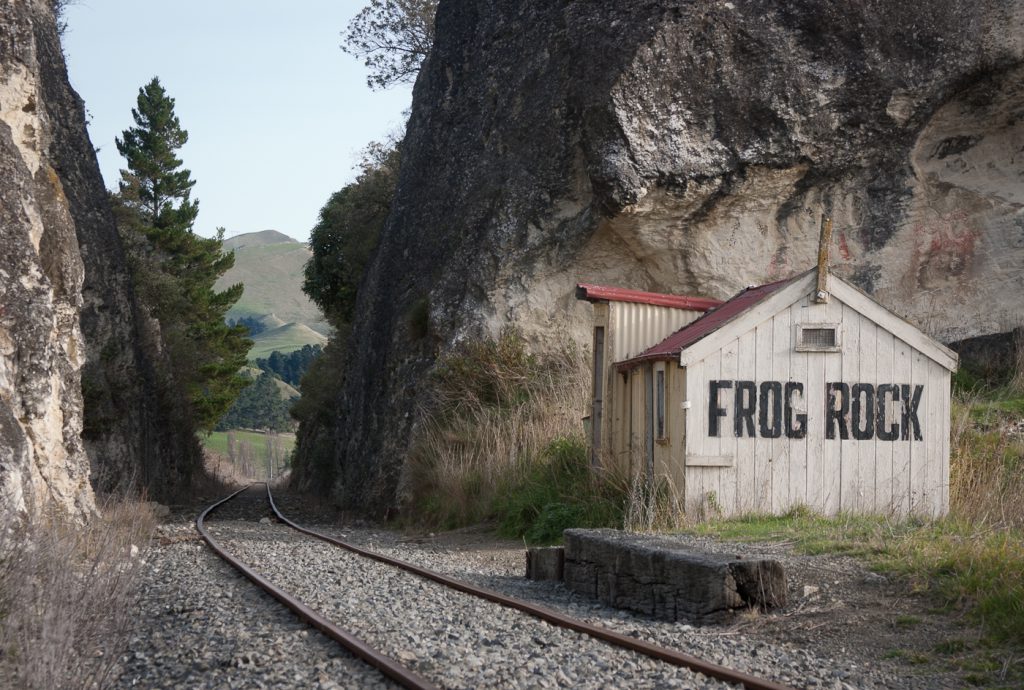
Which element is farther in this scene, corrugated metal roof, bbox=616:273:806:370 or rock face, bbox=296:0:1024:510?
rock face, bbox=296:0:1024:510

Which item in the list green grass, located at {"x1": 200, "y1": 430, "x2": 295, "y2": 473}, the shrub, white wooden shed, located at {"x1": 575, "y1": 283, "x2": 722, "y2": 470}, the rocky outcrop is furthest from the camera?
green grass, located at {"x1": 200, "y1": 430, "x2": 295, "y2": 473}

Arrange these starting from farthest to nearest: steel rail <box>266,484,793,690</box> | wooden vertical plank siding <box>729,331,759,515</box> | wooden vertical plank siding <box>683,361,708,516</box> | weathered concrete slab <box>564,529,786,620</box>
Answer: wooden vertical plank siding <box>729,331,759,515</box>, wooden vertical plank siding <box>683,361,708,516</box>, weathered concrete slab <box>564,529,786,620</box>, steel rail <box>266,484,793,690</box>

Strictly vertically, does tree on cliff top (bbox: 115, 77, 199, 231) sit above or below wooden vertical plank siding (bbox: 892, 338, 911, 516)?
above

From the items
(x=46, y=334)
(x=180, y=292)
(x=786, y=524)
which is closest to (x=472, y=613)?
(x=786, y=524)

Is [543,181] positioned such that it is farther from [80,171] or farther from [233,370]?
[233,370]

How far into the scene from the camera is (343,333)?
3975 centimetres

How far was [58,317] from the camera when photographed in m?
18.5

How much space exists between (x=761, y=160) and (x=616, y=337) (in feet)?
24.3

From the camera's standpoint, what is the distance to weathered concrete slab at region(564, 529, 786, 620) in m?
8.40

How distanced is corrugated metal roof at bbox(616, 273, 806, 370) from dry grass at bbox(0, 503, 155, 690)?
22.7ft

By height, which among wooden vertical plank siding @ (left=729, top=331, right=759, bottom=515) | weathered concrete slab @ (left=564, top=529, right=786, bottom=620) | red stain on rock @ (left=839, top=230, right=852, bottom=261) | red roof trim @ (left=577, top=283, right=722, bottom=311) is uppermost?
red stain on rock @ (left=839, top=230, right=852, bottom=261)

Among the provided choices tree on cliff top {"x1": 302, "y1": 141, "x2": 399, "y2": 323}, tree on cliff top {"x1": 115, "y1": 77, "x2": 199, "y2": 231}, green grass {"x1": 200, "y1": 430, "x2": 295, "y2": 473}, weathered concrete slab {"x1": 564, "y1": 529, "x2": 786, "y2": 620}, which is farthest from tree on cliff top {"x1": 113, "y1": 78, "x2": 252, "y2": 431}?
green grass {"x1": 200, "y1": 430, "x2": 295, "y2": 473}

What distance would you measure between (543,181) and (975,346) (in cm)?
885

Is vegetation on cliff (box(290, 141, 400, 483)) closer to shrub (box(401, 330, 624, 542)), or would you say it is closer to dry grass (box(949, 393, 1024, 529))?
shrub (box(401, 330, 624, 542))
